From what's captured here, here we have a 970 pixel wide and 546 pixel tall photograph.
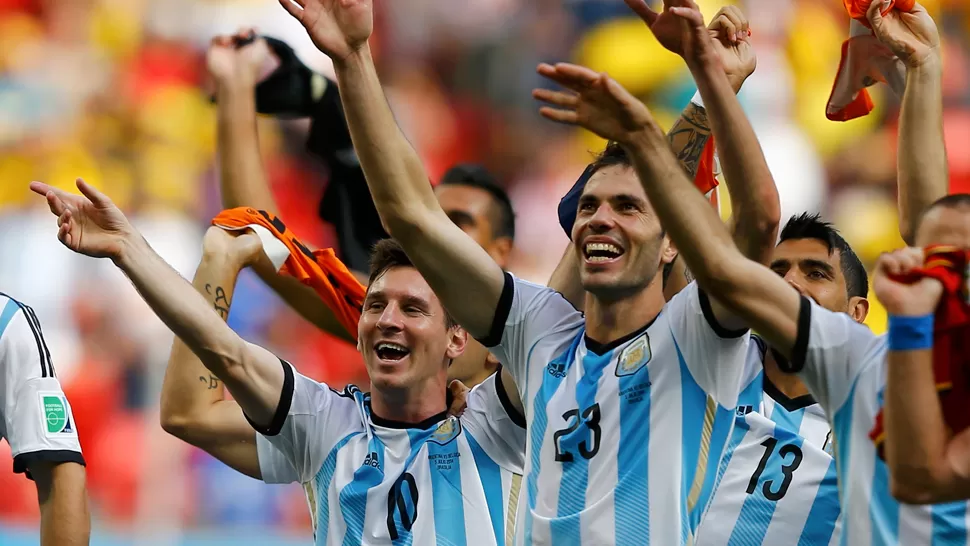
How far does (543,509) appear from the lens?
3.16 metres

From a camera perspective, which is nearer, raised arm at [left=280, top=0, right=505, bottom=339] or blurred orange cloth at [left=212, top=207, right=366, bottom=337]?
raised arm at [left=280, top=0, right=505, bottom=339]

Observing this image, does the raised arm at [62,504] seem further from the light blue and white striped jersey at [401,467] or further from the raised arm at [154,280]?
the light blue and white striped jersey at [401,467]

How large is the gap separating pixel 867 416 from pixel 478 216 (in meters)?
2.55

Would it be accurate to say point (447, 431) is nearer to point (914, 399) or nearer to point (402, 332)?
point (402, 332)

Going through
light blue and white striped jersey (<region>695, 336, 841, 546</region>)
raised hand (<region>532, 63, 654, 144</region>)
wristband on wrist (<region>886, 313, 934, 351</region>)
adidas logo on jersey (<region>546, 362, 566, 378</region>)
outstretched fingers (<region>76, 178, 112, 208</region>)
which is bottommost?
light blue and white striped jersey (<region>695, 336, 841, 546</region>)

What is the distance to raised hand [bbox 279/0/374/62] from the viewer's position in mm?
3080

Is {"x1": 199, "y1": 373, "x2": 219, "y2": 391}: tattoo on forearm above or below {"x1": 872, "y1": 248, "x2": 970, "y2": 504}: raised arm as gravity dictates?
below

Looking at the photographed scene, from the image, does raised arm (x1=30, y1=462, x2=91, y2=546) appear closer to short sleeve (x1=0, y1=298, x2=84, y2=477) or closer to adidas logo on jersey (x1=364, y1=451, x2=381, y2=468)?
short sleeve (x1=0, y1=298, x2=84, y2=477)

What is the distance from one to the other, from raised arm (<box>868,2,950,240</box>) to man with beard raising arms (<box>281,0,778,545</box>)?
81 cm

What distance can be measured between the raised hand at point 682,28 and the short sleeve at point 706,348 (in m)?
0.57

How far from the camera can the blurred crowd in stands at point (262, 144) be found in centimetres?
793

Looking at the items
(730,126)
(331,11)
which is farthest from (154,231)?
(730,126)

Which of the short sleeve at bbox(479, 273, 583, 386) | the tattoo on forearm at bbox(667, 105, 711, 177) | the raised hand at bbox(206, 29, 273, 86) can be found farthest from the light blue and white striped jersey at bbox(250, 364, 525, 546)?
the raised hand at bbox(206, 29, 273, 86)

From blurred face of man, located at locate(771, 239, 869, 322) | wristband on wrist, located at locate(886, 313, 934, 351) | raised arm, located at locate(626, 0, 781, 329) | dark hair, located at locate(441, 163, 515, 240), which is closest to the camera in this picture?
wristband on wrist, located at locate(886, 313, 934, 351)
